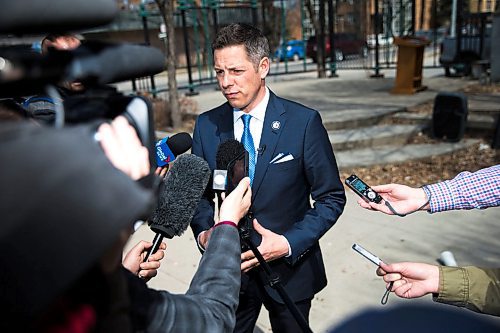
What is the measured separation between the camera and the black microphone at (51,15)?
0.71 metres

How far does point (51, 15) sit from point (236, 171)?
93cm

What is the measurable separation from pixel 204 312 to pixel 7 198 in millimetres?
589

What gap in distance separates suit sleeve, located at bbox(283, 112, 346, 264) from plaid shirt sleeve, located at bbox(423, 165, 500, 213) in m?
0.41

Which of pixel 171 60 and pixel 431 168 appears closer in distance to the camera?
pixel 431 168

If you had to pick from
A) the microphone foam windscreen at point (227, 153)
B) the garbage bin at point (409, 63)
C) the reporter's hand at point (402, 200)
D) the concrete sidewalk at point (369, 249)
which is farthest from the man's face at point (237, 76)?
the garbage bin at point (409, 63)

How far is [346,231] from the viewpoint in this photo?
4.47 m

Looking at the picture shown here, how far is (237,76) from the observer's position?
2162 millimetres

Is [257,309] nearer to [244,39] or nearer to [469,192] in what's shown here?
[469,192]

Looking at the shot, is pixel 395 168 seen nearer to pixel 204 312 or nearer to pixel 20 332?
pixel 204 312

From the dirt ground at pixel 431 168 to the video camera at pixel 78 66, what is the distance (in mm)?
5002

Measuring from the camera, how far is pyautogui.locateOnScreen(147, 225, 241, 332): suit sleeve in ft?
3.38

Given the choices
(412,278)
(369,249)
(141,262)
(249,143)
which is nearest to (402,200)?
(412,278)

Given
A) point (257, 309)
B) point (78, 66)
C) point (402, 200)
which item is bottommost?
point (257, 309)

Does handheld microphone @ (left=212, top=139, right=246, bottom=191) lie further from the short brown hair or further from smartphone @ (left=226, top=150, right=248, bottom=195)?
the short brown hair
